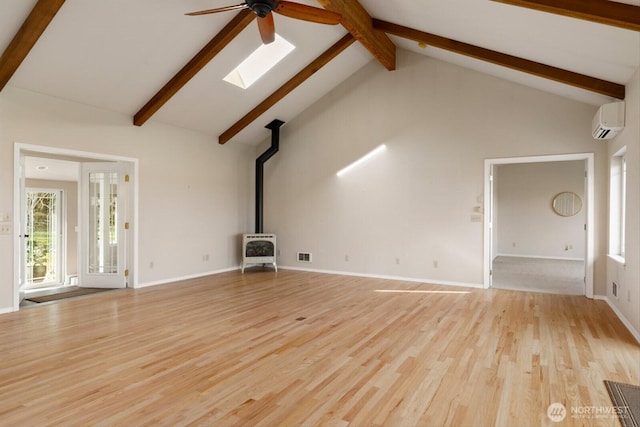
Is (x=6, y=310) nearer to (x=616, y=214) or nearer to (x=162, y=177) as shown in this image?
(x=162, y=177)

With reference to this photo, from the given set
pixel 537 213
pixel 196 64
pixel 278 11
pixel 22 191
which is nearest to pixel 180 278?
pixel 22 191

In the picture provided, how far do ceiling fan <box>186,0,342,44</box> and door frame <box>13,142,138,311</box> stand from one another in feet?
9.66

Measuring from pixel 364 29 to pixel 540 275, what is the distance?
5.59m

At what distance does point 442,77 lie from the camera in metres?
6.20

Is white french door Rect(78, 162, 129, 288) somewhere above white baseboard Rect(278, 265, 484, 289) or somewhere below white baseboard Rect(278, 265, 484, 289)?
above

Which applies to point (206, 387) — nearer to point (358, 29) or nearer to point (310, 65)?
point (358, 29)

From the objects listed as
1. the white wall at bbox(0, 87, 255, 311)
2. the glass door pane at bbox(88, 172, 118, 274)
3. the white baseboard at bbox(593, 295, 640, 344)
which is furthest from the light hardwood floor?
the white wall at bbox(0, 87, 255, 311)

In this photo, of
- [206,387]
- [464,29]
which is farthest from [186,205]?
[464,29]

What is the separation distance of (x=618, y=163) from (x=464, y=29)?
270cm

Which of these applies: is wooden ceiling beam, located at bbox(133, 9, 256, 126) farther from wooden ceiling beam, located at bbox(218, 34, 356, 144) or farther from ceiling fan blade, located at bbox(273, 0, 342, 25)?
wooden ceiling beam, located at bbox(218, 34, 356, 144)

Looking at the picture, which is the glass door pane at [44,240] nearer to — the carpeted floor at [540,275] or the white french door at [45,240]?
the white french door at [45,240]

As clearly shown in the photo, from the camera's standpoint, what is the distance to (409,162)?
651 cm

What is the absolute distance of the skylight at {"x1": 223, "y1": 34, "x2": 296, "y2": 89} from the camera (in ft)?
18.8

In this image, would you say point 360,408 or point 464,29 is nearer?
point 360,408
